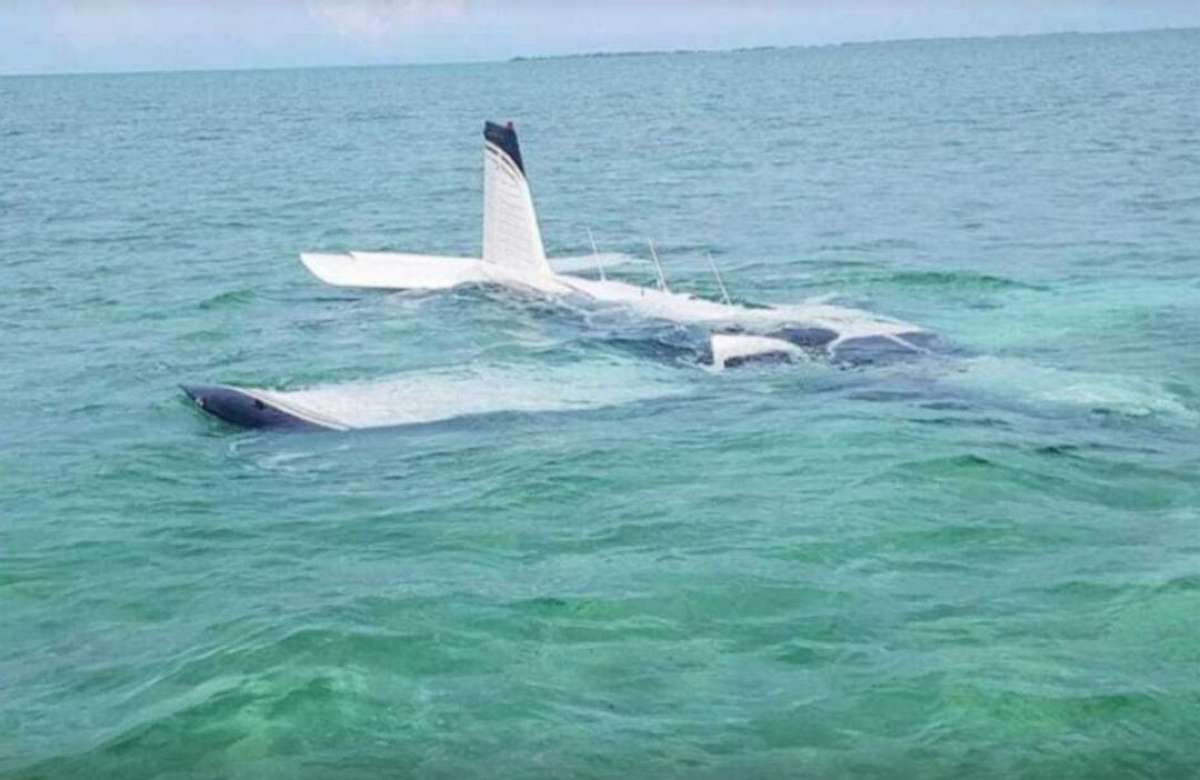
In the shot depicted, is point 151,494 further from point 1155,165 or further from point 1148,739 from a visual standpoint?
Answer: point 1155,165

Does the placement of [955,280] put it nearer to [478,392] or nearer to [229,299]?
[478,392]

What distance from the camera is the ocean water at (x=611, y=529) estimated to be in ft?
33.2

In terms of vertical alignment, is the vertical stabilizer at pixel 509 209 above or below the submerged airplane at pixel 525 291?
above

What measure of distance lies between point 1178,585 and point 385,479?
7627 mm

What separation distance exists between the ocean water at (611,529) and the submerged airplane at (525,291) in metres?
0.47

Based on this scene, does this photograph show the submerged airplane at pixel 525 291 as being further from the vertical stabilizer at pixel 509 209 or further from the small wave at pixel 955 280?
the small wave at pixel 955 280

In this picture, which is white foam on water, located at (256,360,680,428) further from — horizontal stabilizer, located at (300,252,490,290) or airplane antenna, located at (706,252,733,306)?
horizontal stabilizer, located at (300,252,490,290)

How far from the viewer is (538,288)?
88.3 ft

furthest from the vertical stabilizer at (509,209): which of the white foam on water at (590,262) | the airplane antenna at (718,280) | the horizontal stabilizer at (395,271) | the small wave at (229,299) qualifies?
the small wave at (229,299)

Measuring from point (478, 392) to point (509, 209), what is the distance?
27.8 feet

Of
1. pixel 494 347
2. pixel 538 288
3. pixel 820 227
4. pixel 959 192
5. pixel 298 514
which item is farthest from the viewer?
pixel 959 192

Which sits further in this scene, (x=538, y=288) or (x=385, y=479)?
(x=538, y=288)

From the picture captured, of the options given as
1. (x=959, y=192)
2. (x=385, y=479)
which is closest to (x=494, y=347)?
(x=385, y=479)

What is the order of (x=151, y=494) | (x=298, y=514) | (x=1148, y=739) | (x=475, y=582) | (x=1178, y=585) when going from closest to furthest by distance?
(x=1148, y=739) < (x=1178, y=585) < (x=475, y=582) < (x=298, y=514) < (x=151, y=494)
